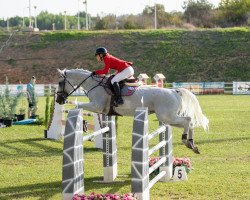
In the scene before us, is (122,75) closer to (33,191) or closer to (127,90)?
(127,90)

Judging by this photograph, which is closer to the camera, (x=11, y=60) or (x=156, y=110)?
(x=156, y=110)

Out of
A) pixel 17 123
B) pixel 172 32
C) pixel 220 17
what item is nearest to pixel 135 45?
pixel 172 32

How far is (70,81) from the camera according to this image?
12898 mm

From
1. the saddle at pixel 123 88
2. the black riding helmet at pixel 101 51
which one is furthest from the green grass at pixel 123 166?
the black riding helmet at pixel 101 51

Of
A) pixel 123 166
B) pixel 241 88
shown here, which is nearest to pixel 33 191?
pixel 123 166

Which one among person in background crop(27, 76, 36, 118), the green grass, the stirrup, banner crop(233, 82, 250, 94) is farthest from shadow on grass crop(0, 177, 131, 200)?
banner crop(233, 82, 250, 94)

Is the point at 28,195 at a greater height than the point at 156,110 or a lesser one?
lesser

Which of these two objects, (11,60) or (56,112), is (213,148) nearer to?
(56,112)

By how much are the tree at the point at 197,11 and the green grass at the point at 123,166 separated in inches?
2958

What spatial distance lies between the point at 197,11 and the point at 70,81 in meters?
90.4

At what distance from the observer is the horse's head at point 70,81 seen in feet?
41.8

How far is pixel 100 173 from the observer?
13594 mm

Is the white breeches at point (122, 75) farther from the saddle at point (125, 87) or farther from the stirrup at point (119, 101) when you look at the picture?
the stirrup at point (119, 101)

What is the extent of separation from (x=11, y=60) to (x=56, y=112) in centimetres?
5308
